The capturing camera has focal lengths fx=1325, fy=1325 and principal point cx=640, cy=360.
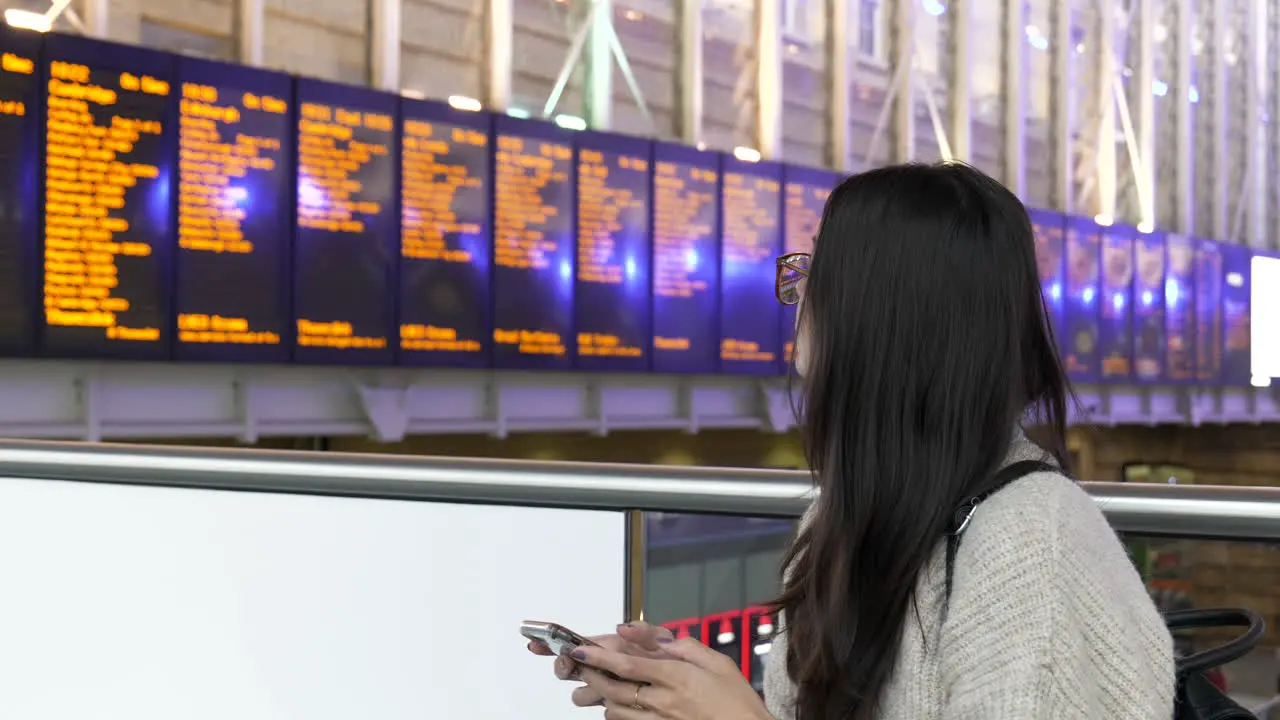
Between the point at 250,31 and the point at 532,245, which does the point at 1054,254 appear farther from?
the point at 250,31

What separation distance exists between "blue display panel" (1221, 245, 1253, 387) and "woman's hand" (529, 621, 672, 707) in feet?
56.2

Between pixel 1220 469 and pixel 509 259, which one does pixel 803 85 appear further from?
pixel 1220 469

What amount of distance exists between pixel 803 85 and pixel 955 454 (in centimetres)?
1230

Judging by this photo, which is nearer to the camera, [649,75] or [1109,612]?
[1109,612]

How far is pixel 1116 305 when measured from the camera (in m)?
15.2

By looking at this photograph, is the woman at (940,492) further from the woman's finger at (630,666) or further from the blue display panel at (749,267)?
the blue display panel at (749,267)

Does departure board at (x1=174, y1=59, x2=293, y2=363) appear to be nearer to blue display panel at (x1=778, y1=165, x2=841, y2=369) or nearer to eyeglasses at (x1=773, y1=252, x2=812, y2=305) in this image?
blue display panel at (x1=778, y1=165, x2=841, y2=369)

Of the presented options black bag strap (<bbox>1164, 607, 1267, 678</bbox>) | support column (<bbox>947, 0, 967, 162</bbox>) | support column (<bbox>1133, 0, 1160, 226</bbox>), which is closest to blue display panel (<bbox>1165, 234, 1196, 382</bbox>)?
support column (<bbox>1133, 0, 1160, 226</bbox>)

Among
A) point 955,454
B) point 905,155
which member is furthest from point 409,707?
point 905,155

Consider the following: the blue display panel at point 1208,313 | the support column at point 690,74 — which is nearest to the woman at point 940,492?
the support column at point 690,74

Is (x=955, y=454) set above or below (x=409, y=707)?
above

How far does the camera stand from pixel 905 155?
14.0 metres

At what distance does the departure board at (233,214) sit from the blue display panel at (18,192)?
30.5 inches

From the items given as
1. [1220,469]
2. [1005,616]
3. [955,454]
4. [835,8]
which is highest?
[835,8]
